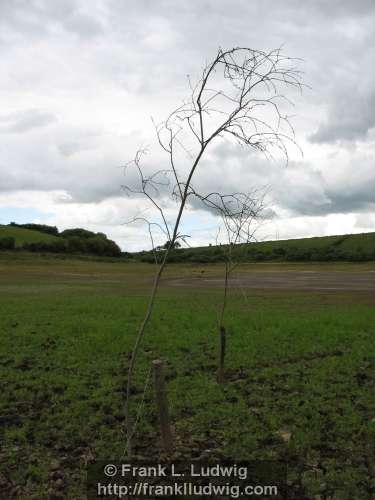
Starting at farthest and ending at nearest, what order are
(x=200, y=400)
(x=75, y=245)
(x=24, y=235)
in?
(x=24, y=235) → (x=75, y=245) → (x=200, y=400)

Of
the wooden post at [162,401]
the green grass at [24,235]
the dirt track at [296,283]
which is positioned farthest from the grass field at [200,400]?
the green grass at [24,235]

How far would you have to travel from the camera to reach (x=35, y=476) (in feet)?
18.6

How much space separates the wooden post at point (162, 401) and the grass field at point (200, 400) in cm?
27

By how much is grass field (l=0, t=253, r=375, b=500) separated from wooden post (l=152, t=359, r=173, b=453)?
0.90 feet

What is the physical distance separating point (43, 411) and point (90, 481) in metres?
2.75

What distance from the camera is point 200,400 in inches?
324

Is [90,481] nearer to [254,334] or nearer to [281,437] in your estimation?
[281,437]

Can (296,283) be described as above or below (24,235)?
below

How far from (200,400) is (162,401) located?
8.64 feet

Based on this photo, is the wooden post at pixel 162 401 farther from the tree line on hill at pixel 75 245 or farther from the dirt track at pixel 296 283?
the tree line on hill at pixel 75 245

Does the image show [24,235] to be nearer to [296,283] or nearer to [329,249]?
[329,249]

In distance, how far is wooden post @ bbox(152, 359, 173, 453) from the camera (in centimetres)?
568

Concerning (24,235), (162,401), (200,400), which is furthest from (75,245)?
(162,401)

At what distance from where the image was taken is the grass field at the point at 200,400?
19.1 ft
